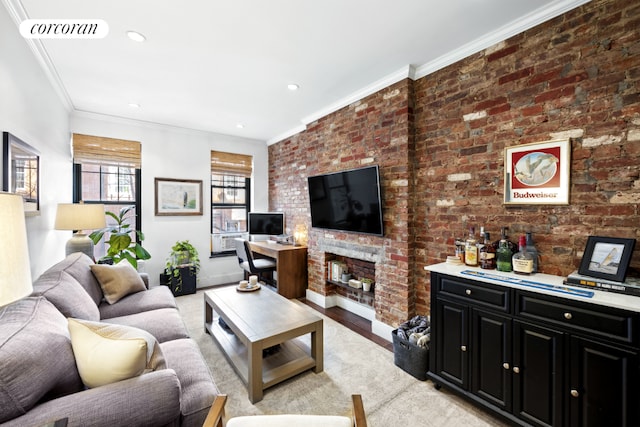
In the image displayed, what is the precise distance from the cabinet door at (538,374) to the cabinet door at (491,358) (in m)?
0.04

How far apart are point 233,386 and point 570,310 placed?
2.26 meters

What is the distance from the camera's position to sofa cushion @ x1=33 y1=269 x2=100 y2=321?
5.41ft

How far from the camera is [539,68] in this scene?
195 centimetres

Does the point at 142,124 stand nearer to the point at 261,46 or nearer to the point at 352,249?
the point at 261,46

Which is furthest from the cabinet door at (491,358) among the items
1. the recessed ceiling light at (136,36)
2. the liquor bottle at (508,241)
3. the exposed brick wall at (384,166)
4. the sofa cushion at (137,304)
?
the recessed ceiling light at (136,36)

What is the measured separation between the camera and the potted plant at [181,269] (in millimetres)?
4199

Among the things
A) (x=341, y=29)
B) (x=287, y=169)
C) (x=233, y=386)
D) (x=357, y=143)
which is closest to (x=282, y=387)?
(x=233, y=386)

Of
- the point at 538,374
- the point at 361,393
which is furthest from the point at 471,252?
the point at 361,393

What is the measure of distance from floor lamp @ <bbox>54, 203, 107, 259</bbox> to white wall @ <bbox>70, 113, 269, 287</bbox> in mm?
1183

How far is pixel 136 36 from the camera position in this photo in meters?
2.10

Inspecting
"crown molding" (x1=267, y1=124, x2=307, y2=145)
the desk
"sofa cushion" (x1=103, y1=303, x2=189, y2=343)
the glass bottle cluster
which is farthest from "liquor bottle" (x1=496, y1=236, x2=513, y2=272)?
"crown molding" (x1=267, y1=124, x2=307, y2=145)

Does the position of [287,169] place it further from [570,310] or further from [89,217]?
[570,310]

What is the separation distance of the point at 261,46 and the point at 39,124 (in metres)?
2.09

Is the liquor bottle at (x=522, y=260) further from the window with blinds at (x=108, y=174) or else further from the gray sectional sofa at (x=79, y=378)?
the window with blinds at (x=108, y=174)
